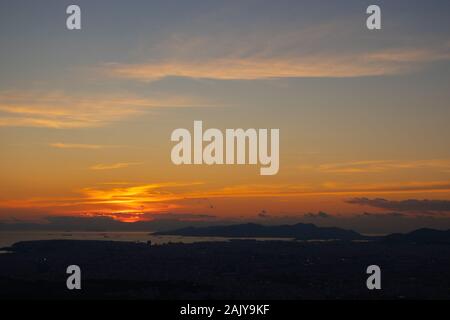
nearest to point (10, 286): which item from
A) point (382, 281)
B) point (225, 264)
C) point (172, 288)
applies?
point (172, 288)
